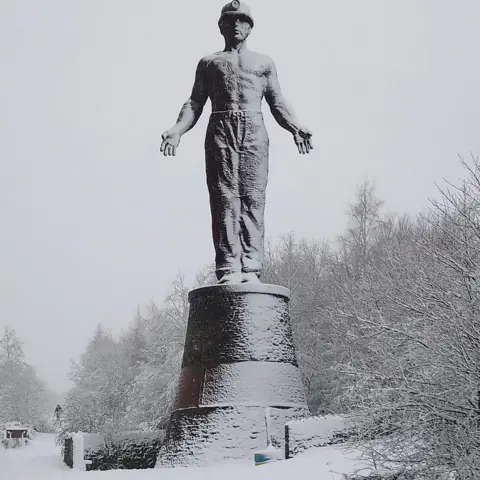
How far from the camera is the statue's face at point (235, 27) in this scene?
973 centimetres

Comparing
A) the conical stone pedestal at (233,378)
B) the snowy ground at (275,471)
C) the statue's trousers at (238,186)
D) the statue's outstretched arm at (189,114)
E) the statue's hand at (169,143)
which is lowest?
the snowy ground at (275,471)

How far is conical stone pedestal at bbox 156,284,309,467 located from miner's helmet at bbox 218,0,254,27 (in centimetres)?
327

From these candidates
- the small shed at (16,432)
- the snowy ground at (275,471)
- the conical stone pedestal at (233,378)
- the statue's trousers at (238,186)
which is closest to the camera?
the snowy ground at (275,471)

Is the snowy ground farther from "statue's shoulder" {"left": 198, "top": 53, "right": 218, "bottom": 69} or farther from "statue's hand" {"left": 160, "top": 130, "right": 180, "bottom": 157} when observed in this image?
"statue's shoulder" {"left": 198, "top": 53, "right": 218, "bottom": 69}

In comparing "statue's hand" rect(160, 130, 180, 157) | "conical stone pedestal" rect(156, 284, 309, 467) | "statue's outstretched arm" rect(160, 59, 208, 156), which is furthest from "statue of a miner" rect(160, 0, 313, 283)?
"conical stone pedestal" rect(156, 284, 309, 467)

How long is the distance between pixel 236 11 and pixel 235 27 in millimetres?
187

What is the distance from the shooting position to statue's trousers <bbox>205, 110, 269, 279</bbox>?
9.66 m

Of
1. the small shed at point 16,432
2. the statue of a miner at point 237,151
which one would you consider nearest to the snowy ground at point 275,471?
the statue of a miner at point 237,151

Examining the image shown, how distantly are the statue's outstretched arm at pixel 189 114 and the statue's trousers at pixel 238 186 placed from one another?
0.54 m

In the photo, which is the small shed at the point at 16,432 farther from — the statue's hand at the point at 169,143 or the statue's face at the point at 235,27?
the statue's face at the point at 235,27

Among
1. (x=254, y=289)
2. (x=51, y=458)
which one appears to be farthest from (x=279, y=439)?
(x=51, y=458)

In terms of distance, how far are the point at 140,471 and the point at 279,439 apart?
151cm

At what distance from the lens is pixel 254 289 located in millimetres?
9141

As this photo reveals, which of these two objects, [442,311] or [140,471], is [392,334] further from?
[140,471]
